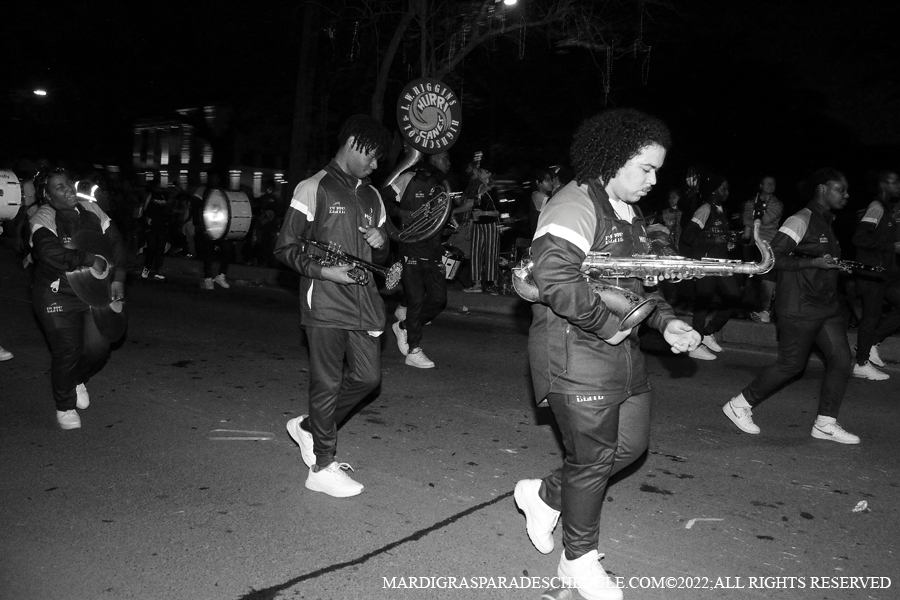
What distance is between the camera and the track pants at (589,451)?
333 centimetres

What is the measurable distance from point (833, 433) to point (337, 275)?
378 centimetres

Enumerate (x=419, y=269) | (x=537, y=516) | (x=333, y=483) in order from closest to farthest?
1. (x=537, y=516)
2. (x=333, y=483)
3. (x=419, y=269)

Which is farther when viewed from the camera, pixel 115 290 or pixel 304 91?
pixel 304 91

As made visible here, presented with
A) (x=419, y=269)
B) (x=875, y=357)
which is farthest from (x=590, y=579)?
(x=875, y=357)

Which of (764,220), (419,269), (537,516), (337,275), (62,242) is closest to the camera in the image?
(537,516)

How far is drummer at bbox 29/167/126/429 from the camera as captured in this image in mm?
5531

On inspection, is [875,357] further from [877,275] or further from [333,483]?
[333,483]

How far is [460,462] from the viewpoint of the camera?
529 cm

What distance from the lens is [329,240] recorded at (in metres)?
4.43

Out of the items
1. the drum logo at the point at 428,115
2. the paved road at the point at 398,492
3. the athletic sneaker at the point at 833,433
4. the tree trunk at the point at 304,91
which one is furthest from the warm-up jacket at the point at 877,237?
the tree trunk at the point at 304,91

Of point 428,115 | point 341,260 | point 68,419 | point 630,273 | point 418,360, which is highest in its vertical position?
point 428,115

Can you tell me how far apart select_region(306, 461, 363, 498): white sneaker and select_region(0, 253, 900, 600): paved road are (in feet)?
0.21

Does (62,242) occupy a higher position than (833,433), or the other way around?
(62,242)

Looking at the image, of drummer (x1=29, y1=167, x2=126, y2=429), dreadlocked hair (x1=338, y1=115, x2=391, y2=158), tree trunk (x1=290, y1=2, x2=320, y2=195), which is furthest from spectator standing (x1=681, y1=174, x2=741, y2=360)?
tree trunk (x1=290, y1=2, x2=320, y2=195)
